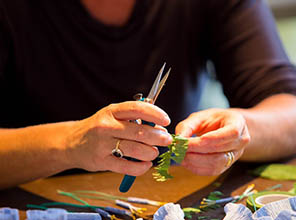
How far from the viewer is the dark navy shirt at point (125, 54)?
1276mm

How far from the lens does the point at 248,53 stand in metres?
1.30

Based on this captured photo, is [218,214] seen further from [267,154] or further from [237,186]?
[267,154]

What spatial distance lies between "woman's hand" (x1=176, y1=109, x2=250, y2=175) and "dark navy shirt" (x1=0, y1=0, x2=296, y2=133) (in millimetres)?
349

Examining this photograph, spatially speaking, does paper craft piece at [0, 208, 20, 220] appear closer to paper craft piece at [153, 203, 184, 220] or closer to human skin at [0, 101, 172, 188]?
human skin at [0, 101, 172, 188]

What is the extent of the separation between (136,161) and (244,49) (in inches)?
26.5

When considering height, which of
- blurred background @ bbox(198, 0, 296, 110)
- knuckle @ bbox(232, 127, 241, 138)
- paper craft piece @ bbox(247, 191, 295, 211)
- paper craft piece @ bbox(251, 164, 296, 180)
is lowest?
paper craft piece @ bbox(251, 164, 296, 180)

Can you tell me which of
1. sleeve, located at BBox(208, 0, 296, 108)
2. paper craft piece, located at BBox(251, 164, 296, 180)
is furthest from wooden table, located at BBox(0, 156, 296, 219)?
sleeve, located at BBox(208, 0, 296, 108)

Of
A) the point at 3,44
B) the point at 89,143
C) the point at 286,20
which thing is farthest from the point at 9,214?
the point at 286,20

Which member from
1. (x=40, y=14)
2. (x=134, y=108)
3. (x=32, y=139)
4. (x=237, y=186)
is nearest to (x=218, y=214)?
(x=237, y=186)

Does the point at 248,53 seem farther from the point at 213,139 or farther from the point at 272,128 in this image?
the point at 213,139

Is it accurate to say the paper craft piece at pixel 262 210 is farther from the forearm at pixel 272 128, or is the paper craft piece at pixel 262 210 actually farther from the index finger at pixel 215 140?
the forearm at pixel 272 128

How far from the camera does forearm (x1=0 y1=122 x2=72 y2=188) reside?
2.94 feet

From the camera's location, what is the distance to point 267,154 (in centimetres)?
114

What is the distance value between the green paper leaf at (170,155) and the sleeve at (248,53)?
50 cm
